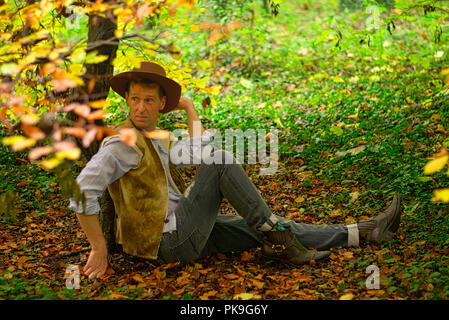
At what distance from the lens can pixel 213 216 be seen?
136 inches

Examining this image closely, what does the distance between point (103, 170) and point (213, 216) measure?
0.99m

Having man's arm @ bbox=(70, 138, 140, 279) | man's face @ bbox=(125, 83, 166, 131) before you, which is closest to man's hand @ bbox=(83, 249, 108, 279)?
man's arm @ bbox=(70, 138, 140, 279)

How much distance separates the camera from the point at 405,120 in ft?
19.4

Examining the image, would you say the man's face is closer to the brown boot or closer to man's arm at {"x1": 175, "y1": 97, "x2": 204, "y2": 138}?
man's arm at {"x1": 175, "y1": 97, "x2": 204, "y2": 138}

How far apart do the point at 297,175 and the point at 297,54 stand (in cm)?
569

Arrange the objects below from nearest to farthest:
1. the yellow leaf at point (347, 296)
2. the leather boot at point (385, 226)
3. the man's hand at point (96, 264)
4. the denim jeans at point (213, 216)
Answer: the yellow leaf at point (347, 296) < the man's hand at point (96, 264) < the denim jeans at point (213, 216) < the leather boot at point (385, 226)

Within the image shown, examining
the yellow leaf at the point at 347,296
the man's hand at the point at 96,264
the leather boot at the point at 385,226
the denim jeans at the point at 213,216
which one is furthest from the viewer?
the leather boot at the point at 385,226

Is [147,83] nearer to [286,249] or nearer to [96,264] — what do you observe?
[96,264]

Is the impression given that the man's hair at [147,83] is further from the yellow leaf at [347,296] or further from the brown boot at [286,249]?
the yellow leaf at [347,296]

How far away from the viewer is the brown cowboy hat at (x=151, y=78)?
3.29 metres

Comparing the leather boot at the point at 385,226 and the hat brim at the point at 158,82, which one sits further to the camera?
the leather boot at the point at 385,226

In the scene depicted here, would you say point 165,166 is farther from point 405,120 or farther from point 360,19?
point 360,19

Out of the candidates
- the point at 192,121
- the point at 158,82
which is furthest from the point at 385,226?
the point at 158,82

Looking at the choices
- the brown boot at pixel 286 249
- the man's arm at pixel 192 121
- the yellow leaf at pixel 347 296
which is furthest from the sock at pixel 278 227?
the man's arm at pixel 192 121
